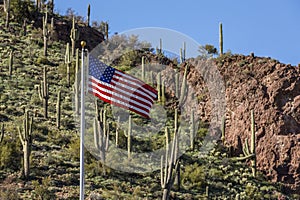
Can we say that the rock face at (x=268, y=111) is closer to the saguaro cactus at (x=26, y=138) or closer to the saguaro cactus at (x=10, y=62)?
the saguaro cactus at (x=10, y=62)

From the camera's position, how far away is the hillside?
31516mm

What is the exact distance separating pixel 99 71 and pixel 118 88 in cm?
157

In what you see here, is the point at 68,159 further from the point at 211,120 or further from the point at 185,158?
the point at 211,120

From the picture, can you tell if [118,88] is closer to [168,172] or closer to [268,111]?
[168,172]

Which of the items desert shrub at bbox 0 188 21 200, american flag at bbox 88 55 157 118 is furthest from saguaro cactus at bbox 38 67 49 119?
american flag at bbox 88 55 157 118

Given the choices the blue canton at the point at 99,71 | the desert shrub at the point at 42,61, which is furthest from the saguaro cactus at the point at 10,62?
the blue canton at the point at 99,71

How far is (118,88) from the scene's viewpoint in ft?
75.6

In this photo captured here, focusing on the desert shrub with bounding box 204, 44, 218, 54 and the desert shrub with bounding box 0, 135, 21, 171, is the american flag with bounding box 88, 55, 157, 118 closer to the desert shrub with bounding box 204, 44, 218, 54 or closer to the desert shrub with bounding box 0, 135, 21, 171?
the desert shrub with bounding box 0, 135, 21, 171

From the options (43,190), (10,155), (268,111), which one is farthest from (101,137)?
(268,111)

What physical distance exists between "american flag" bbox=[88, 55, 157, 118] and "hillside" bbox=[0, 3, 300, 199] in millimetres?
7318

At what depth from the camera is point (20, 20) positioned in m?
51.9

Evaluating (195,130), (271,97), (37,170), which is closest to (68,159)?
(37,170)

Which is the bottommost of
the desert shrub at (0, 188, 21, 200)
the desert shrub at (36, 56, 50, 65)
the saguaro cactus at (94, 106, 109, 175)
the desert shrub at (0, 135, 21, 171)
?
the desert shrub at (0, 188, 21, 200)

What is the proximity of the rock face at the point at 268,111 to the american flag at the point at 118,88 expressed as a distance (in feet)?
43.9
